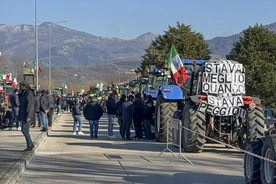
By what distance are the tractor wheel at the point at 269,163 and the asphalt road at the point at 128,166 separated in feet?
6.05

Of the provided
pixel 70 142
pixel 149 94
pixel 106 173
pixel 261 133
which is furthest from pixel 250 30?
pixel 106 173

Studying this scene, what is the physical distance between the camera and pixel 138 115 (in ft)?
78.4

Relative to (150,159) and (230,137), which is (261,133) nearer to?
(230,137)

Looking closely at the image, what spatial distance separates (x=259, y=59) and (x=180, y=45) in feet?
21.4

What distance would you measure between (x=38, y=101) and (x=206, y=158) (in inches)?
443

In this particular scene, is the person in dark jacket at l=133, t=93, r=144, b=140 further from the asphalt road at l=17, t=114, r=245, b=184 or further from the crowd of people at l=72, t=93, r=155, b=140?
the asphalt road at l=17, t=114, r=245, b=184

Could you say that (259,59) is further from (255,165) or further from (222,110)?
(255,165)

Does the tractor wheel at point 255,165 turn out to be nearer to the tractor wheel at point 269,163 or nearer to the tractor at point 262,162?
the tractor at point 262,162

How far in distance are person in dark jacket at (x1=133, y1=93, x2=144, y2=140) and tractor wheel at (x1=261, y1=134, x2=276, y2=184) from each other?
511 inches

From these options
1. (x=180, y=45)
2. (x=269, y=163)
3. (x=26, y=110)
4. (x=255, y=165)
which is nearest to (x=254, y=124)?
(x=255, y=165)

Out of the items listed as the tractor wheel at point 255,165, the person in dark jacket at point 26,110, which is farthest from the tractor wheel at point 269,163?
the person in dark jacket at point 26,110

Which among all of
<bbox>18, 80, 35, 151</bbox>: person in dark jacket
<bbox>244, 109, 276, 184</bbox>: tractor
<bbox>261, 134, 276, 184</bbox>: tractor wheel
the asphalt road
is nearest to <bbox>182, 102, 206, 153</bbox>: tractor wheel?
the asphalt road

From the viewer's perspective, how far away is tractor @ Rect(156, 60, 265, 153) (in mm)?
17125

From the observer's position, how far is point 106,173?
13812mm
